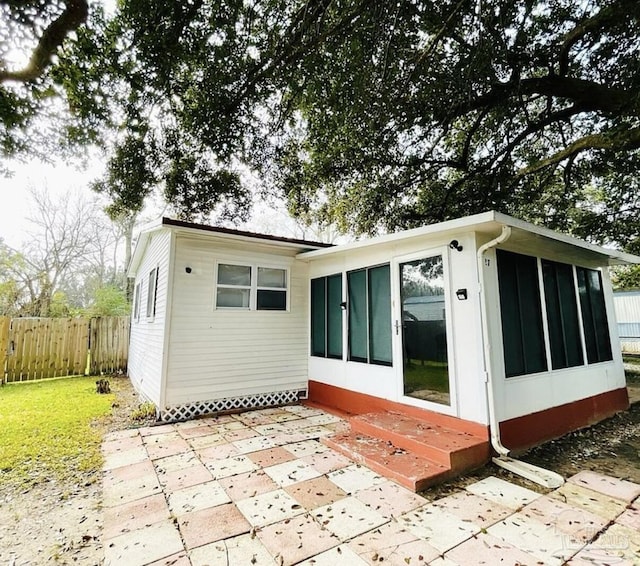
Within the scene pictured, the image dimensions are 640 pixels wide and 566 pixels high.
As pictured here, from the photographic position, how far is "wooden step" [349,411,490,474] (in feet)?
10.4

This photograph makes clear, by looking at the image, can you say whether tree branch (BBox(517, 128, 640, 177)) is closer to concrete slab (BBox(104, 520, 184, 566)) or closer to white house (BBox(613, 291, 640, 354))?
concrete slab (BBox(104, 520, 184, 566))

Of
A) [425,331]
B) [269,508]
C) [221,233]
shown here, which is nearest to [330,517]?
[269,508]

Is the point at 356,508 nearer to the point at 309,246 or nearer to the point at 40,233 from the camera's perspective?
the point at 309,246

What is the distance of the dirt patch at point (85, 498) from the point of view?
210 cm

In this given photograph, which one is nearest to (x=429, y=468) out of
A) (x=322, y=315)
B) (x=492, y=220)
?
(x=492, y=220)

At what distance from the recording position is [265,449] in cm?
382

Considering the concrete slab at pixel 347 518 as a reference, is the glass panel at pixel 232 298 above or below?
above

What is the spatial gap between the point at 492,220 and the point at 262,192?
5554 mm

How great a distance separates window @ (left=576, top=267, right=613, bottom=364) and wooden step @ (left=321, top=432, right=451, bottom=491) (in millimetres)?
3678

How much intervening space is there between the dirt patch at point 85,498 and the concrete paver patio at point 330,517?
114mm

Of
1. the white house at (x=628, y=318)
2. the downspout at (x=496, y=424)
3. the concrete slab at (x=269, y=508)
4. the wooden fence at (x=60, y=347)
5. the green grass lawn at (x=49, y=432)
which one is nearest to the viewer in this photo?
the concrete slab at (x=269, y=508)

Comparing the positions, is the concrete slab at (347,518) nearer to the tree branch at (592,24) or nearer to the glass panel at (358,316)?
the glass panel at (358,316)

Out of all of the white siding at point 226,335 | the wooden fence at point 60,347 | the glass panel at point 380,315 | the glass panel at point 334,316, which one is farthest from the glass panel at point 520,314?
the wooden fence at point 60,347

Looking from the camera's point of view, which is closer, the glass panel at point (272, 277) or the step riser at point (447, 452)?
the step riser at point (447, 452)
